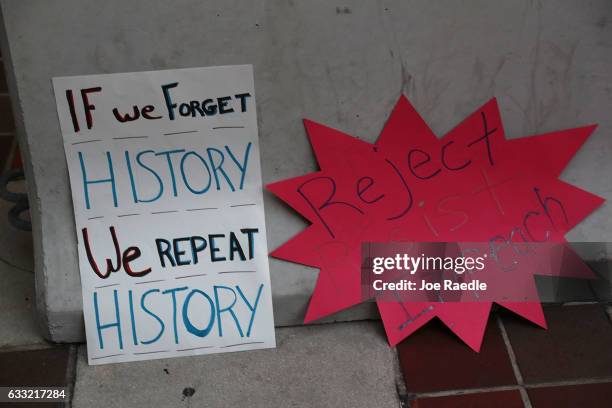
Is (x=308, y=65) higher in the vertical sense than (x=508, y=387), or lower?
higher

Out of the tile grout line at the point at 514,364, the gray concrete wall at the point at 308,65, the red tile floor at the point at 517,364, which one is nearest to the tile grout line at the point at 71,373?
the gray concrete wall at the point at 308,65

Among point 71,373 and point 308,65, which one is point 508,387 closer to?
point 308,65

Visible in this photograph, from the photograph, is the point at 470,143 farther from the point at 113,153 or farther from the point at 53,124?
the point at 53,124

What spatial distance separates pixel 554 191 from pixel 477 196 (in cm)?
18

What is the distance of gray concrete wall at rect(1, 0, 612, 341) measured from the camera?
5.26 ft

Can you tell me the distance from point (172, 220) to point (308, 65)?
0.46m

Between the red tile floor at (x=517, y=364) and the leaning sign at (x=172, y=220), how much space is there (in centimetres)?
36

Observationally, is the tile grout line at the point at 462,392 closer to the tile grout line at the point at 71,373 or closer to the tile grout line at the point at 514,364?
the tile grout line at the point at 514,364

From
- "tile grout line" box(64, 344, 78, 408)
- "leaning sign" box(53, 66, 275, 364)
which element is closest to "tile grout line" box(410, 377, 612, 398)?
"leaning sign" box(53, 66, 275, 364)

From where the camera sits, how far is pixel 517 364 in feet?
5.80

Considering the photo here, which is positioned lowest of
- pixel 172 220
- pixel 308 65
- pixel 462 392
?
pixel 462 392

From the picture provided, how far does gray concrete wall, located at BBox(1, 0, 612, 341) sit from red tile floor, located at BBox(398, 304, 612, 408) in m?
0.17

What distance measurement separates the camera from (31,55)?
1.60 metres

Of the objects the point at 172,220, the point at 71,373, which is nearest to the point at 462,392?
the point at 172,220
